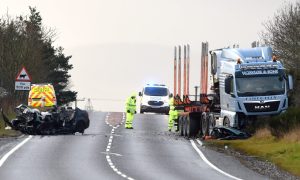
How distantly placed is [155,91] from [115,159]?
35385 millimetres

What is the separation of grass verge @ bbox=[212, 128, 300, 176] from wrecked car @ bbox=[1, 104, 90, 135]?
6671mm

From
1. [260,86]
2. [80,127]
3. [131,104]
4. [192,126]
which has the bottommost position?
[80,127]

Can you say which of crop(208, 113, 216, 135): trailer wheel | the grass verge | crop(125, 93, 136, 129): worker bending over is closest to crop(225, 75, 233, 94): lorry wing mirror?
the grass verge

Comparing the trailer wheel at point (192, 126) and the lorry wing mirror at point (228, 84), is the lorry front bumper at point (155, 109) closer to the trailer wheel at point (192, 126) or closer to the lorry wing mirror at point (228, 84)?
the trailer wheel at point (192, 126)

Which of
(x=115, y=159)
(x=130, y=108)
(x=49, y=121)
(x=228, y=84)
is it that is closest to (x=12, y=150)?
(x=115, y=159)

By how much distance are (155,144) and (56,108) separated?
22.2 feet

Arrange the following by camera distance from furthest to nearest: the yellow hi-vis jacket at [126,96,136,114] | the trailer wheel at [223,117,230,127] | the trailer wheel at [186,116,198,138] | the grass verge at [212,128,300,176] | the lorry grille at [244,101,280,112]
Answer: the yellow hi-vis jacket at [126,96,136,114] → the trailer wheel at [186,116,198,138] → the trailer wheel at [223,117,230,127] → the lorry grille at [244,101,280,112] → the grass verge at [212,128,300,176]

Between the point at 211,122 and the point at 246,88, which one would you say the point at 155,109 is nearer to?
the point at 211,122

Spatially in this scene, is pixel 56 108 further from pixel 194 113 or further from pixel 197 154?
pixel 197 154

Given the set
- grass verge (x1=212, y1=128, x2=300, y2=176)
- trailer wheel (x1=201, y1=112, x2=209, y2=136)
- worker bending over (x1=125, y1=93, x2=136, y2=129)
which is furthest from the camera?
worker bending over (x1=125, y1=93, x2=136, y2=129)

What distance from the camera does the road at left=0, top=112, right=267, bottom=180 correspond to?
25016mm

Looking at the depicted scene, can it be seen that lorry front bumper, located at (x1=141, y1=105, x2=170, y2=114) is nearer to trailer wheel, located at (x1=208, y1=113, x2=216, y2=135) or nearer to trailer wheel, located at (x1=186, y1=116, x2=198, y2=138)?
trailer wheel, located at (x1=186, y1=116, x2=198, y2=138)

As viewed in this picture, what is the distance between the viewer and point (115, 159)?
29.5 m

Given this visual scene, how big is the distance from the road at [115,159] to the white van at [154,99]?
22.2m
